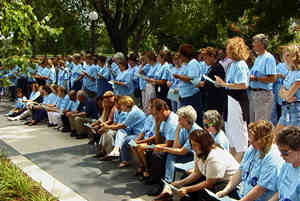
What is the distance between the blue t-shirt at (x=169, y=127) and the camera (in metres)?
5.25

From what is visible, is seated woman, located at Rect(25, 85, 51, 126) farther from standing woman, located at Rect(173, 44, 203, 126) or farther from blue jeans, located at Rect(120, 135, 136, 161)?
standing woman, located at Rect(173, 44, 203, 126)

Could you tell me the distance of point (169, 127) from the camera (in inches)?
210

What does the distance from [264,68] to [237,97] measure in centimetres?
80

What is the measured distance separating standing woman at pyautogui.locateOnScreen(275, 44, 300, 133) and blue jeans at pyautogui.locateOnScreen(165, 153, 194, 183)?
1.33 meters

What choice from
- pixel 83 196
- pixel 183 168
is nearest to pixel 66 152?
pixel 83 196

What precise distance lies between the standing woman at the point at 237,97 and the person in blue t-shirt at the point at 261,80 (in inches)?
20.5

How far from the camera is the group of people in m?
3.39

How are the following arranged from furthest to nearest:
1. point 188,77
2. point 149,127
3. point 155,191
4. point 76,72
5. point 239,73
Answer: point 76,72
point 188,77
point 149,127
point 239,73
point 155,191

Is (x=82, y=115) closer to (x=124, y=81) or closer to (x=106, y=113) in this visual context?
(x=124, y=81)

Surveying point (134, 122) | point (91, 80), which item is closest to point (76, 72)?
point (91, 80)

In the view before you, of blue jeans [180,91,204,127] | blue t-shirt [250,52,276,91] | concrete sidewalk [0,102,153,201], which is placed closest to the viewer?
concrete sidewalk [0,102,153,201]

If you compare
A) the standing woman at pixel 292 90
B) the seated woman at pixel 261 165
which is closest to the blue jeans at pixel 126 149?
the standing woman at pixel 292 90

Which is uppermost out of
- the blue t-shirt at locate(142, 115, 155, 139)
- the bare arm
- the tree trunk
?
the tree trunk

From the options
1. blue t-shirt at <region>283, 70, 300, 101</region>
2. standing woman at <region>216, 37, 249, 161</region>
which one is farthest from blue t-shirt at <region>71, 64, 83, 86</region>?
blue t-shirt at <region>283, 70, 300, 101</region>
